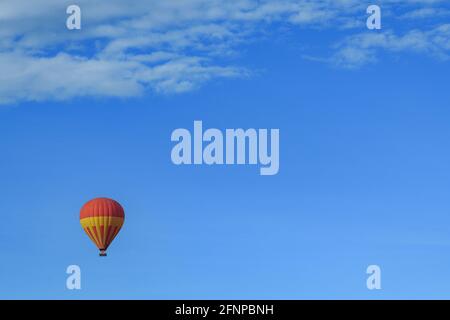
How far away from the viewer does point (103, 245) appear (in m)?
83.6

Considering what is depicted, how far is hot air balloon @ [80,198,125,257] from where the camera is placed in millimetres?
82250

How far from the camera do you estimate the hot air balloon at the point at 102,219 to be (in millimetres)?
82250

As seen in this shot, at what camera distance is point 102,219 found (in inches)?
3238
